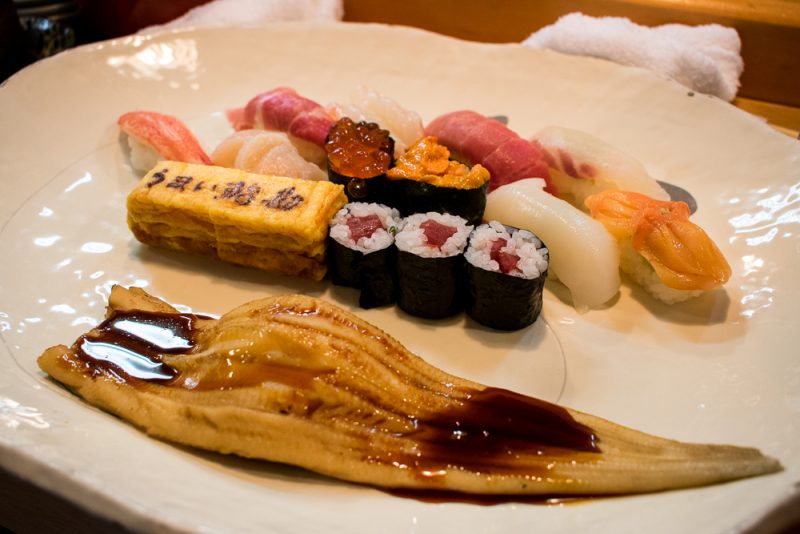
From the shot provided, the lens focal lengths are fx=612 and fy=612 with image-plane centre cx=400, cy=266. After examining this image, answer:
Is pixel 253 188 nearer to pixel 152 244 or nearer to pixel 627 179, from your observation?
pixel 152 244

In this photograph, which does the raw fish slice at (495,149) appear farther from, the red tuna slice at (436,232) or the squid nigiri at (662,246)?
the red tuna slice at (436,232)

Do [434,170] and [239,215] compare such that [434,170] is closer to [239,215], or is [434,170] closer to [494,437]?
[239,215]

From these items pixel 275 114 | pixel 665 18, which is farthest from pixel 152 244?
pixel 665 18

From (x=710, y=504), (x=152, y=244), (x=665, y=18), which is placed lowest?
(x=152, y=244)

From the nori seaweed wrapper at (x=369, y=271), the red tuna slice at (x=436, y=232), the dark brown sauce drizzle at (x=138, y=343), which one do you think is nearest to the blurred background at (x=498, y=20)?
the red tuna slice at (x=436, y=232)

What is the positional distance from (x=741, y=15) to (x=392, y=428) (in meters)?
3.54

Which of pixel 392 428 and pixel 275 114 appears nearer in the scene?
pixel 392 428

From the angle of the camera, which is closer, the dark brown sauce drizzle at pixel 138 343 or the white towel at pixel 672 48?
the dark brown sauce drizzle at pixel 138 343

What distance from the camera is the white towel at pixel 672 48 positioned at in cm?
371

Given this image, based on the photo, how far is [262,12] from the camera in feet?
15.1

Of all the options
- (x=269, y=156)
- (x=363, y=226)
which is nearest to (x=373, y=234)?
(x=363, y=226)

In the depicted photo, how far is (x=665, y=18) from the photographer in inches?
159

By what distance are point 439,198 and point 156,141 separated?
5.30ft

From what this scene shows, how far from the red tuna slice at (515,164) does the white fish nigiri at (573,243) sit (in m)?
0.29
